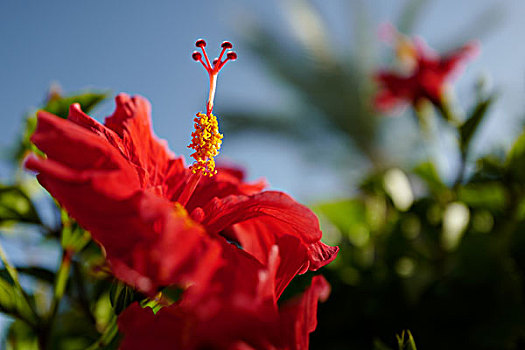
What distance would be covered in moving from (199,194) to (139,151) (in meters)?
0.06

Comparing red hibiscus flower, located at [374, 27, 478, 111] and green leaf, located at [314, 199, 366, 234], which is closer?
green leaf, located at [314, 199, 366, 234]

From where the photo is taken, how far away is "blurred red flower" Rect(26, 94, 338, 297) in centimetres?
23

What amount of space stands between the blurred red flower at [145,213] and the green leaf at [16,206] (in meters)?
0.20

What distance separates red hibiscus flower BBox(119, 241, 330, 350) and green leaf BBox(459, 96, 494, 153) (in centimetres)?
49

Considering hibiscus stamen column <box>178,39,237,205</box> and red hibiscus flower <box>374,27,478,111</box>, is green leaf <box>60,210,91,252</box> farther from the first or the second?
red hibiscus flower <box>374,27,478,111</box>

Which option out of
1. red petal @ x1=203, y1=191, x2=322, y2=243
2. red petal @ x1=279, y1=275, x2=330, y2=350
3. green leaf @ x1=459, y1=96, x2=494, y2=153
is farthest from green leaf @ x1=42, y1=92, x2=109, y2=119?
green leaf @ x1=459, y1=96, x2=494, y2=153

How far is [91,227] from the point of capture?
0.25 metres

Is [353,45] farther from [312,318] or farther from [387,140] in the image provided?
[312,318]

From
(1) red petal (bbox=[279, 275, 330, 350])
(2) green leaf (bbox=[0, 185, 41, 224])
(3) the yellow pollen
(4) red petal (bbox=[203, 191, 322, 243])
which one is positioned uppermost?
(3) the yellow pollen

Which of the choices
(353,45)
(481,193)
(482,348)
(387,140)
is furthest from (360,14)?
(482,348)

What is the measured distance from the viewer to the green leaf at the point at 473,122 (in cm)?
64

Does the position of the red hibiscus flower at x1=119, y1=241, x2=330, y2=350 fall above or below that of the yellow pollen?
below

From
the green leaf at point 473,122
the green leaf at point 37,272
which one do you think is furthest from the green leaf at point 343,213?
the green leaf at point 37,272

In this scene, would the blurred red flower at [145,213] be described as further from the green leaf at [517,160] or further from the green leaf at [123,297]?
the green leaf at [517,160]
